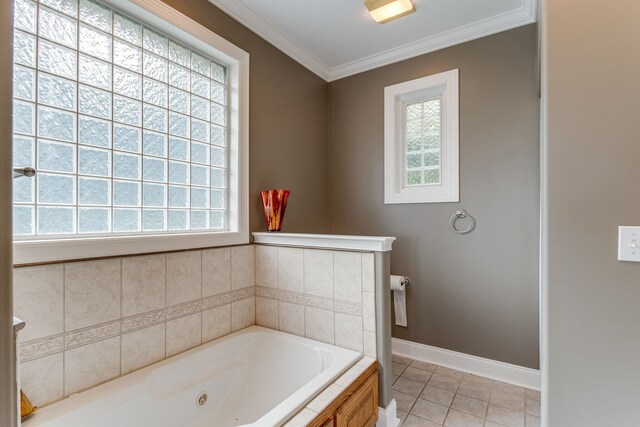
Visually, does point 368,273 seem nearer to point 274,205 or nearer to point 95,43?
point 274,205

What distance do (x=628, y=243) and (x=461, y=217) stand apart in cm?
144

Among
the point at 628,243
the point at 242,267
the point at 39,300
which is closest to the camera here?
the point at 628,243

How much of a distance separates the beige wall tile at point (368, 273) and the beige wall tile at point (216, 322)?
3.15ft

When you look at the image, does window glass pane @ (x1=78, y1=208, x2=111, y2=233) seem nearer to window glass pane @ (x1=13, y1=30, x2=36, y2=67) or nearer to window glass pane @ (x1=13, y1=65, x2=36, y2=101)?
window glass pane @ (x1=13, y1=65, x2=36, y2=101)

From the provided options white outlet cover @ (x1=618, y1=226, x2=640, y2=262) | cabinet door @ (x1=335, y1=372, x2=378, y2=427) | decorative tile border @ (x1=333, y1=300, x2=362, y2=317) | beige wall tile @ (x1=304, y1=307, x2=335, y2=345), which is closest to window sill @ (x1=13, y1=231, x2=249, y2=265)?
beige wall tile @ (x1=304, y1=307, x2=335, y2=345)

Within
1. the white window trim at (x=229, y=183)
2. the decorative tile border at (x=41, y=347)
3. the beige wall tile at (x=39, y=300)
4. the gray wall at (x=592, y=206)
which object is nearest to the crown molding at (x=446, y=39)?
the white window trim at (x=229, y=183)

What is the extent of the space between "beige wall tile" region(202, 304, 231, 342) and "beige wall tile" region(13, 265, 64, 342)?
75 centimetres

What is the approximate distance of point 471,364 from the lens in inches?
95.1

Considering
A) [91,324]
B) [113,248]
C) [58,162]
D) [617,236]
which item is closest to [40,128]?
[58,162]

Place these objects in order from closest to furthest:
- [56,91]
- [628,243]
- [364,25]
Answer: [628,243]
[56,91]
[364,25]

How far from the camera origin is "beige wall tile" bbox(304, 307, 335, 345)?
193 centimetres

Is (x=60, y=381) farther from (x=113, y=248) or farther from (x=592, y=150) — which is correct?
(x=592, y=150)

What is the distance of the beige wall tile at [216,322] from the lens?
1945 millimetres

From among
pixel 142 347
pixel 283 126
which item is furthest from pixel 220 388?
pixel 283 126
